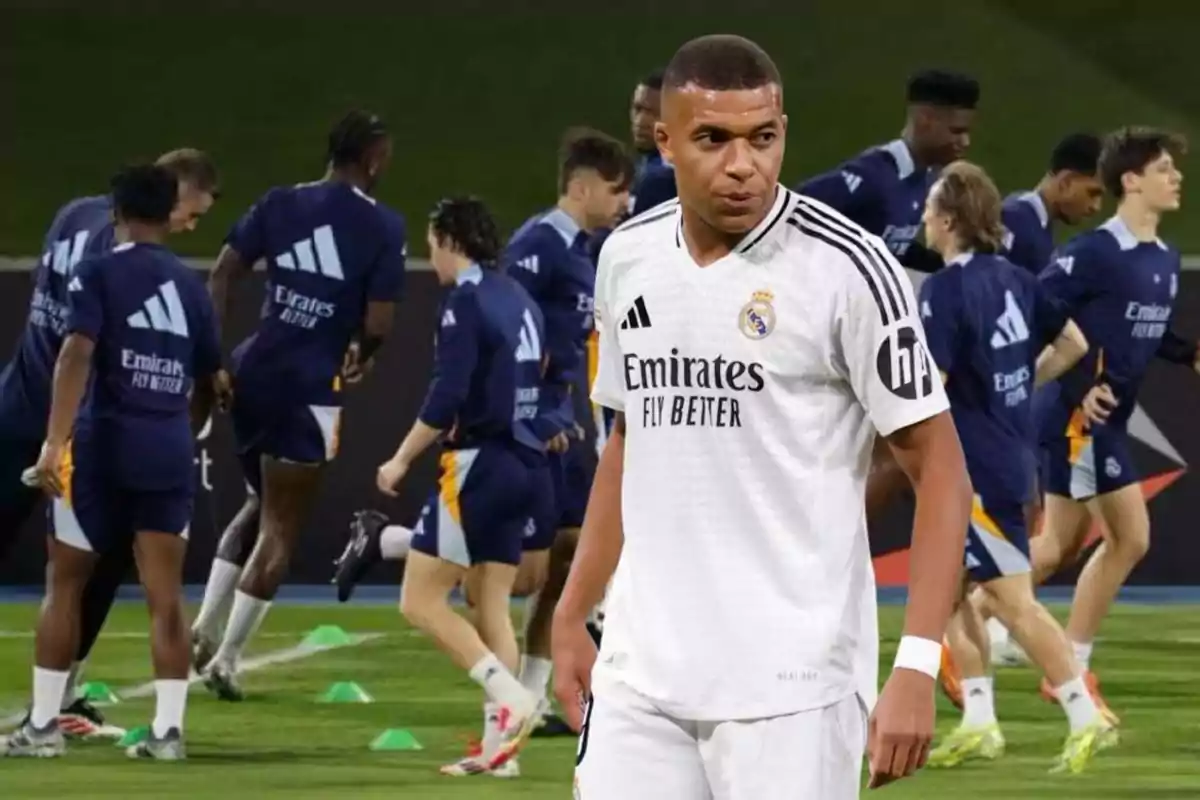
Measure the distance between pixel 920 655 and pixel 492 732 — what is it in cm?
507

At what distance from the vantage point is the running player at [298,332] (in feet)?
37.8

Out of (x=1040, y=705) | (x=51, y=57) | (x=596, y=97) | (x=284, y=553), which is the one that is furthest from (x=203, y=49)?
(x=1040, y=705)

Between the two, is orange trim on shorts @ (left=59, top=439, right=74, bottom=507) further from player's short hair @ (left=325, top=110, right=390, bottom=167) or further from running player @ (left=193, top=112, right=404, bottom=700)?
player's short hair @ (left=325, top=110, right=390, bottom=167)

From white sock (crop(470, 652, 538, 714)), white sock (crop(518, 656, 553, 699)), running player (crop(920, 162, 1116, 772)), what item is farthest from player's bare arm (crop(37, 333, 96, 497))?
running player (crop(920, 162, 1116, 772))

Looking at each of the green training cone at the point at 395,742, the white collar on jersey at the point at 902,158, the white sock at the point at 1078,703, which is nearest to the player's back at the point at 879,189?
the white collar on jersey at the point at 902,158

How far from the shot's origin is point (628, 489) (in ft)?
15.3

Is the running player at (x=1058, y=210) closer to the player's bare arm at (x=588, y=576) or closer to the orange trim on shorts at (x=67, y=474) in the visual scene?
the orange trim on shorts at (x=67, y=474)

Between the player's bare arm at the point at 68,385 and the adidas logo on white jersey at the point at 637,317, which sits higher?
the adidas logo on white jersey at the point at 637,317

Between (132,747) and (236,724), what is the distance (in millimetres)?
1000

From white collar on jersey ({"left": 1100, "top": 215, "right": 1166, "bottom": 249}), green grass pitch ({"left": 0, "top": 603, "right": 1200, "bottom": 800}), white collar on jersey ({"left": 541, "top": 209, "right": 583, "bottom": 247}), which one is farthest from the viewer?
white collar on jersey ({"left": 1100, "top": 215, "right": 1166, "bottom": 249})

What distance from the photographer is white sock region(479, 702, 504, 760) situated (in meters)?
9.24

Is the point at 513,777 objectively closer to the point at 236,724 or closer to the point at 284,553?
the point at 236,724

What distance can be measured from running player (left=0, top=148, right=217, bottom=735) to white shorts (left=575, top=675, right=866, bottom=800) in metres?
5.43

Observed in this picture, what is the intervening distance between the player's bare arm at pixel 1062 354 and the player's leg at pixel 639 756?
622cm
